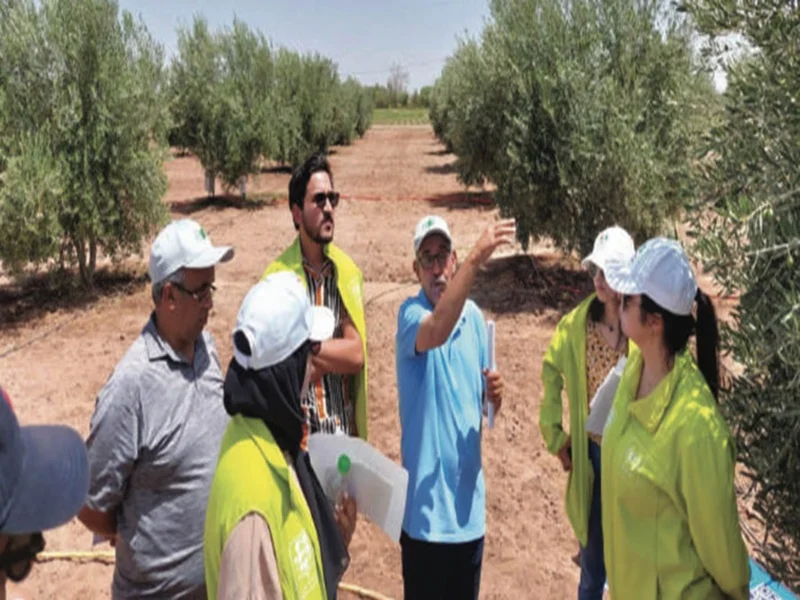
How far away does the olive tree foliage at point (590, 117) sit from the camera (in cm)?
963

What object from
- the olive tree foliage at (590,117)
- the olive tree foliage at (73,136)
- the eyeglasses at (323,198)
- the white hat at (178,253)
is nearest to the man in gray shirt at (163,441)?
the white hat at (178,253)

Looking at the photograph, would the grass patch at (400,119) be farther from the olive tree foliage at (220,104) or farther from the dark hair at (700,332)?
the dark hair at (700,332)

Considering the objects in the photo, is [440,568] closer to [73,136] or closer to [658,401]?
[658,401]

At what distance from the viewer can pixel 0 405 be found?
52.9 inches

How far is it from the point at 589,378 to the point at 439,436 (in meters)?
0.82

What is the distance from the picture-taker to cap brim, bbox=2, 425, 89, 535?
4.35 ft

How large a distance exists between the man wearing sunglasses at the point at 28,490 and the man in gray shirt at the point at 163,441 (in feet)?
3.14

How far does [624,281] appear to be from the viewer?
2.23 metres

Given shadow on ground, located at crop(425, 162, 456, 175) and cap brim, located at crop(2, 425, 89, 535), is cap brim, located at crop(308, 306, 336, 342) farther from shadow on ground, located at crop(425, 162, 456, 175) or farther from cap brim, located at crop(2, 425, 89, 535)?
shadow on ground, located at crop(425, 162, 456, 175)

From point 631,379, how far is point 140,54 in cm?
1203

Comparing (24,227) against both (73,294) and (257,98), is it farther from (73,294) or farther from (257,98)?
(257,98)

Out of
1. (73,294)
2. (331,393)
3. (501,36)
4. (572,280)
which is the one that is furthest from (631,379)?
(73,294)

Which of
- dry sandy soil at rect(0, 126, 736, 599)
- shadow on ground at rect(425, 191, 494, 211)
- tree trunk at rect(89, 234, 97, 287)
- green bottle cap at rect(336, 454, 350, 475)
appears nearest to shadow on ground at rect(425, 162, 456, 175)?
shadow on ground at rect(425, 191, 494, 211)

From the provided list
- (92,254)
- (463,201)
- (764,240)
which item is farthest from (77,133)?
(463,201)
